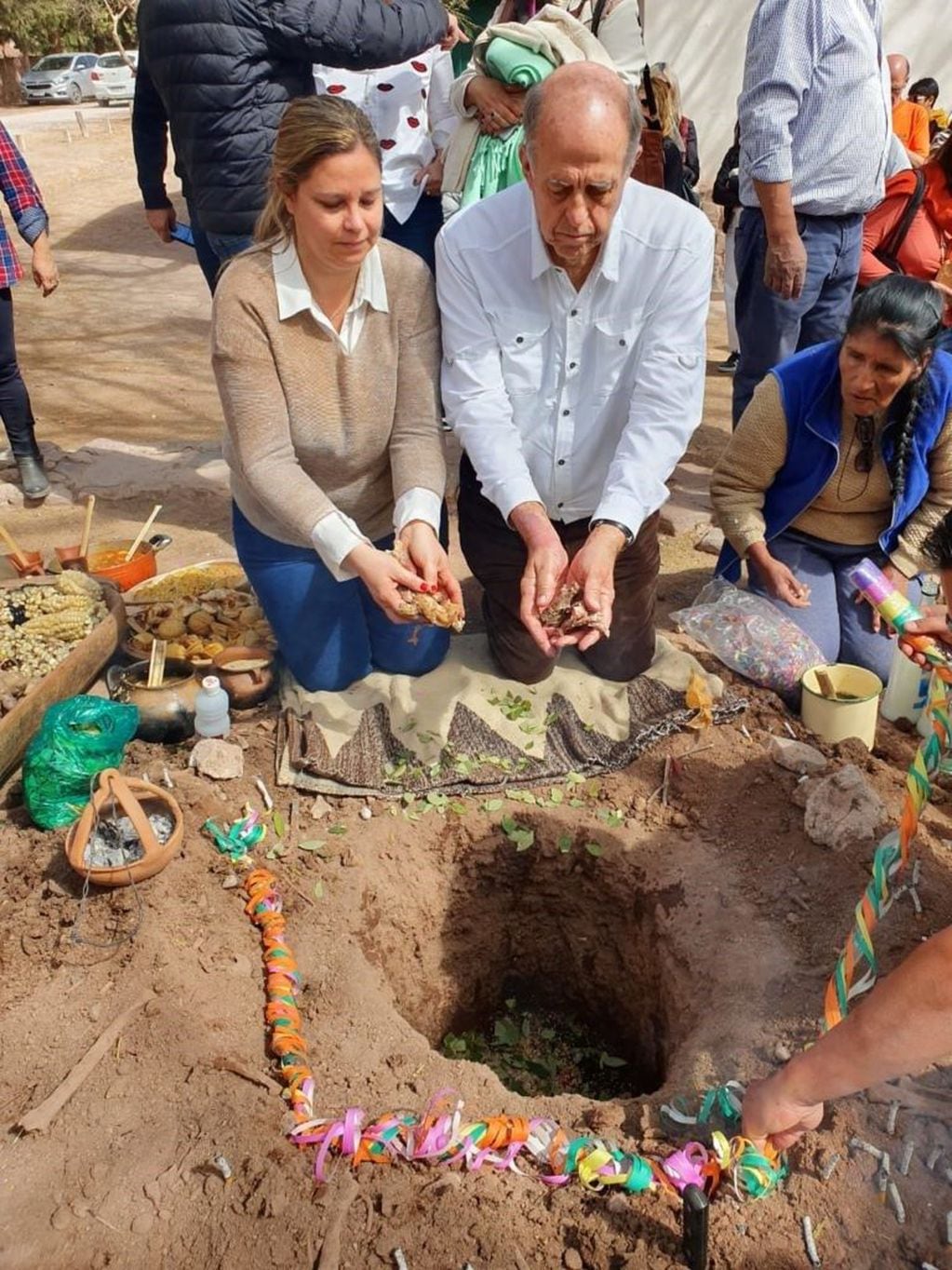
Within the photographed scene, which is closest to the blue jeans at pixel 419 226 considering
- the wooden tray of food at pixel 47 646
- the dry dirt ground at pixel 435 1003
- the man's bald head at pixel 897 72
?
the wooden tray of food at pixel 47 646

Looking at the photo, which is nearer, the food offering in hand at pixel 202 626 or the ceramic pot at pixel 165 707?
the ceramic pot at pixel 165 707

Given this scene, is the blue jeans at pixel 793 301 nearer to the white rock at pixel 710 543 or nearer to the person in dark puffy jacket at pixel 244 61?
the white rock at pixel 710 543

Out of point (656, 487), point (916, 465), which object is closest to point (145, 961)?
point (656, 487)

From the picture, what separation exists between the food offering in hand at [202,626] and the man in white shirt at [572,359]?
3.89ft

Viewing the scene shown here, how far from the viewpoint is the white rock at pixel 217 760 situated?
3094 mm

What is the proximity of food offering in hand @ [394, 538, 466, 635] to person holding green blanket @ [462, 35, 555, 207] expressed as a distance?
1426 millimetres

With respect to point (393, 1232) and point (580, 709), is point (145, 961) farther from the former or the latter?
point (580, 709)

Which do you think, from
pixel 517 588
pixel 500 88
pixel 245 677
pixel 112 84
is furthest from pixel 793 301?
pixel 112 84

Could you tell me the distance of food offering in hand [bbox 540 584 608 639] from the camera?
8.91 feet

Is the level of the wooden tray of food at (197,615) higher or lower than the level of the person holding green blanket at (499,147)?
lower

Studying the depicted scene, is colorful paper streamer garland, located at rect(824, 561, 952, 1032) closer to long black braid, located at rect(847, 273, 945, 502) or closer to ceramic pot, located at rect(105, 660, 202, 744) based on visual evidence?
long black braid, located at rect(847, 273, 945, 502)

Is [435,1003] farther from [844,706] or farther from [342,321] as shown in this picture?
[342,321]

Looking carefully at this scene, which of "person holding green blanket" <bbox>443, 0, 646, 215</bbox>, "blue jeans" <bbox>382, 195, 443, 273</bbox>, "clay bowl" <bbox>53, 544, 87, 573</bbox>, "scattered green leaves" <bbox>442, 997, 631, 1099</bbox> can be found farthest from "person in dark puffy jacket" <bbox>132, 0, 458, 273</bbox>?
"scattered green leaves" <bbox>442, 997, 631, 1099</bbox>

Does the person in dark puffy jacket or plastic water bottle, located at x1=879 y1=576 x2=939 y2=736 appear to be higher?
the person in dark puffy jacket
